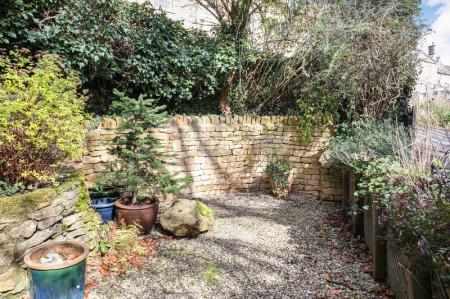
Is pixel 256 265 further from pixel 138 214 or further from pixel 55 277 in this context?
pixel 55 277

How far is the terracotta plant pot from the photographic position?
389cm

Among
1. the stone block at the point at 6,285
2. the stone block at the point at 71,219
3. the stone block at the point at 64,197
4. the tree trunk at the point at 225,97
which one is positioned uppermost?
the tree trunk at the point at 225,97

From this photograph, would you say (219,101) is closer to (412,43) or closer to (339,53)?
(339,53)

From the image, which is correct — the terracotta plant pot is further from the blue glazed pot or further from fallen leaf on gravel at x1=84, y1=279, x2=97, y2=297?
the blue glazed pot

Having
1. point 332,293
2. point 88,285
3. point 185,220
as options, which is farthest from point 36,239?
point 332,293

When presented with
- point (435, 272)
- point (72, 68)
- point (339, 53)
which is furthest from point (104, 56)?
point (435, 272)

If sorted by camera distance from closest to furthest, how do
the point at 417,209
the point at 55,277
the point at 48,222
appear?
the point at 417,209, the point at 55,277, the point at 48,222

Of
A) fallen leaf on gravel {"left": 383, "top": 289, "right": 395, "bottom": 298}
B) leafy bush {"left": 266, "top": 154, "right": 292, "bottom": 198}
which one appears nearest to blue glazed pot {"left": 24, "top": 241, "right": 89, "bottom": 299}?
fallen leaf on gravel {"left": 383, "top": 289, "right": 395, "bottom": 298}

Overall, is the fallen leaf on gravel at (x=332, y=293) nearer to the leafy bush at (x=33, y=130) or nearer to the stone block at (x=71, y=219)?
the stone block at (x=71, y=219)

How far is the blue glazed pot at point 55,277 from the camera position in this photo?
7.75 feet

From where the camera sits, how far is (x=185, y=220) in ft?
13.1

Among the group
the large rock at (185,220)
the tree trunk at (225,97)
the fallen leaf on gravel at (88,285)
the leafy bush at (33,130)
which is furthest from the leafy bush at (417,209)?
the tree trunk at (225,97)

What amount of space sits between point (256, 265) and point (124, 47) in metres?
4.26

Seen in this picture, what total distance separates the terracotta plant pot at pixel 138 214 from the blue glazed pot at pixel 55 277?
1285 millimetres
